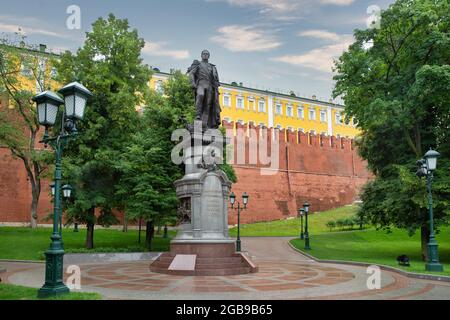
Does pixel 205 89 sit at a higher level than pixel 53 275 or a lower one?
higher

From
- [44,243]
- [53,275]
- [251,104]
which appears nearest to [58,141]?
[53,275]

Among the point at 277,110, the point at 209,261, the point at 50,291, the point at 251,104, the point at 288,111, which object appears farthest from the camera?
the point at 288,111

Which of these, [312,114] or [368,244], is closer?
[368,244]

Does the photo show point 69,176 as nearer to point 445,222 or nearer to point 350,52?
point 350,52

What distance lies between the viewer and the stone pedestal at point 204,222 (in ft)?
45.8

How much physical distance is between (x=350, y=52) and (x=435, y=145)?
6611 mm

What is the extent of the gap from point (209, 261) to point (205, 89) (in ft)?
20.5

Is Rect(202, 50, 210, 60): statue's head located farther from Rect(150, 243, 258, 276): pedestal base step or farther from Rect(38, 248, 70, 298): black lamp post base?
Rect(38, 248, 70, 298): black lamp post base

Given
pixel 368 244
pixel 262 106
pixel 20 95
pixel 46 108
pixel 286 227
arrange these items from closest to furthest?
1. pixel 46 108
2. pixel 20 95
3. pixel 368 244
4. pixel 286 227
5. pixel 262 106

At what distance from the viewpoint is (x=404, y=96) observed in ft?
69.1

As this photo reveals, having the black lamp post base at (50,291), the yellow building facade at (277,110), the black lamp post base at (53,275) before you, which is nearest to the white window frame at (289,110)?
the yellow building facade at (277,110)

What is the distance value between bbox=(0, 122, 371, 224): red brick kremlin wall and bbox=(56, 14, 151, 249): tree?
27641mm

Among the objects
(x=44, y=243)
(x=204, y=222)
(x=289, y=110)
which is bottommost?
(x=44, y=243)

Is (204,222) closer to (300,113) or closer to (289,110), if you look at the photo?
(289,110)
